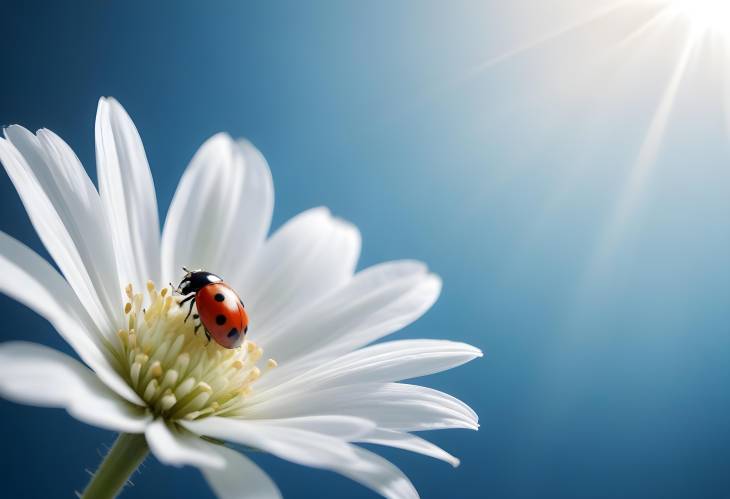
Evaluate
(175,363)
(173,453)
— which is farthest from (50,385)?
(175,363)

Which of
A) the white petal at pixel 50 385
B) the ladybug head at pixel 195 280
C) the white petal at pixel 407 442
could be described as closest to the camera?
the white petal at pixel 50 385

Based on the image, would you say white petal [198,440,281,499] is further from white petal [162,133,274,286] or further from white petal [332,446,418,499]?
white petal [162,133,274,286]

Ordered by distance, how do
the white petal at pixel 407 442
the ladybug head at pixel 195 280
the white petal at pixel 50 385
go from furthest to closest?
the ladybug head at pixel 195 280 → the white petal at pixel 407 442 → the white petal at pixel 50 385

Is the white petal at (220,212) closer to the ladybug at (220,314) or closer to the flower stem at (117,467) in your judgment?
the ladybug at (220,314)

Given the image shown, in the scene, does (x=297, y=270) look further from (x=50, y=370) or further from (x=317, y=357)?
(x=50, y=370)

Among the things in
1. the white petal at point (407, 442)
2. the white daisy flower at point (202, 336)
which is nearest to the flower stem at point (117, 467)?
the white daisy flower at point (202, 336)

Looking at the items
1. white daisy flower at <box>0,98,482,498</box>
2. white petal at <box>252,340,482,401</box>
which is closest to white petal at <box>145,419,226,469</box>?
white daisy flower at <box>0,98,482,498</box>

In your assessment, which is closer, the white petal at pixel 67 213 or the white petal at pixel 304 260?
the white petal at pixel 67 213
